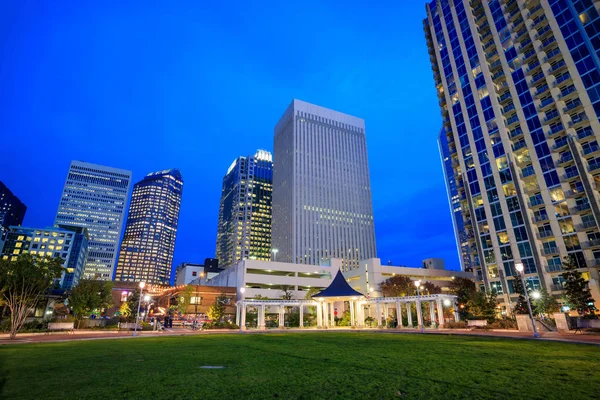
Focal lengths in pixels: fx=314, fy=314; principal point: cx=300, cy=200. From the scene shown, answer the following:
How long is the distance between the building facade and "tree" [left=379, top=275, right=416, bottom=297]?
134m

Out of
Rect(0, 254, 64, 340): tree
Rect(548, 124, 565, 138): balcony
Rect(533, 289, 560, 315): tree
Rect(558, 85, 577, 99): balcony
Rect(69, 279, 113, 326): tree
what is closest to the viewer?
Rect(0, 254, 64, 340): tree

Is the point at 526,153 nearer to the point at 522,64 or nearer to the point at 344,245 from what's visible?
the point at 522,64

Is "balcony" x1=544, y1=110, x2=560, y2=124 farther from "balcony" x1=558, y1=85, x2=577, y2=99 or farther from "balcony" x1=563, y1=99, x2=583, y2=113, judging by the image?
"balcony" x1=558, y1=85, x2=577, y2=99

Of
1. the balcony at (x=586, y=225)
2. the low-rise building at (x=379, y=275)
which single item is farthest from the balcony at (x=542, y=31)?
the low-rise building at (x=379, y=275)

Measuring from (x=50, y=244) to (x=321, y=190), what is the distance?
12528 centimetres

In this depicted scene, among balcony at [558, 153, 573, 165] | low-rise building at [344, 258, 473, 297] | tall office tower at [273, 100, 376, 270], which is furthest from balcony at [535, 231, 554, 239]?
tall office tower at [273, 100, 376, 270]

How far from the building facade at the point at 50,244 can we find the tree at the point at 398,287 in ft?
440

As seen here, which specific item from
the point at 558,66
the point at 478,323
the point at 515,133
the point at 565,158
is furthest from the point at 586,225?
the point at 478,323

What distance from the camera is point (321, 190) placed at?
148m

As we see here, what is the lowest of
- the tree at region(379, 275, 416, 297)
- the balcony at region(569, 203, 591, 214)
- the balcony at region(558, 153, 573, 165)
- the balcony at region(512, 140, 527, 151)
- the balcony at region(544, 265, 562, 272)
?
the tree at region(379, 275, 416, 297)

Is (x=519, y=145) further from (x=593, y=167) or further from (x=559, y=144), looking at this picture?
(x=593, y=167)

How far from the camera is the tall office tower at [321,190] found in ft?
457

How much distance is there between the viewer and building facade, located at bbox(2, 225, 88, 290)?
137 m

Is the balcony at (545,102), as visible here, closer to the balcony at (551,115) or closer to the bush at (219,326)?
the balcony at (551,115)
